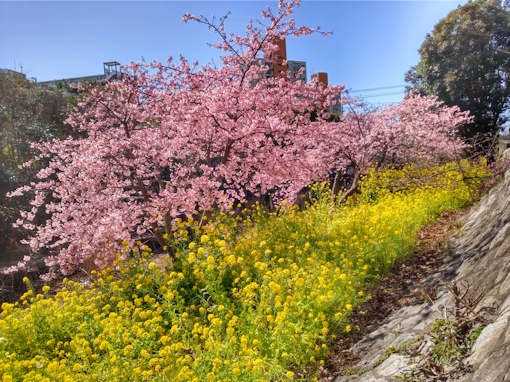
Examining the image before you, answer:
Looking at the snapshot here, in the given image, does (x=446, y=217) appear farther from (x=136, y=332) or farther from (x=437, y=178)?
(x=136, y=332)

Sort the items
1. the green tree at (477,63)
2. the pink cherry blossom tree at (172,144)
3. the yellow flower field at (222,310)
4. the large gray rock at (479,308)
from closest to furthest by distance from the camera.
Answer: the large gray rock at (479,308)
the yellow flower field at (222,310)
the pink cherry blossom tree at (172,144)
the green tree at (477,63)

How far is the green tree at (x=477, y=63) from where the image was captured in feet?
72.7

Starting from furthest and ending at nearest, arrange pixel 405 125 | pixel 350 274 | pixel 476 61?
pixel 476 61
pixel 405 125
pixel 350 274

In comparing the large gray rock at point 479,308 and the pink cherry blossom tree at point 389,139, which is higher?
the pink cherry blossom tree at point 389,139

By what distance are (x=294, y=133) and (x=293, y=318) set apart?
13.9 ft

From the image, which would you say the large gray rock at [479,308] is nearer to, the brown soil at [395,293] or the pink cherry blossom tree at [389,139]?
the brown soil at [395,293]

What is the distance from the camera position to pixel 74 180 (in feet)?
23.1

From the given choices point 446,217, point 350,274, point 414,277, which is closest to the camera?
point 350,274

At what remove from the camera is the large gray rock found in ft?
9.03

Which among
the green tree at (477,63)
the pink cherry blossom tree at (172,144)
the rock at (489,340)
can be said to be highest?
the green tree at (477,63)

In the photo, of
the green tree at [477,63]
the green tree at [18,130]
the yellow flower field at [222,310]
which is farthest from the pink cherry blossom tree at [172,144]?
the green tree at [477,63]

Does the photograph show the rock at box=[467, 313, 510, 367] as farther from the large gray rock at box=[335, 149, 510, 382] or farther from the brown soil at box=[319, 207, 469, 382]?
the brown soil at box=[319, 207, 469, 382]

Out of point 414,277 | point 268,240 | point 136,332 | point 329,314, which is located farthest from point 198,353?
point 414,277

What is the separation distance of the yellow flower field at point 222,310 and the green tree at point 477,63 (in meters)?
17.8
